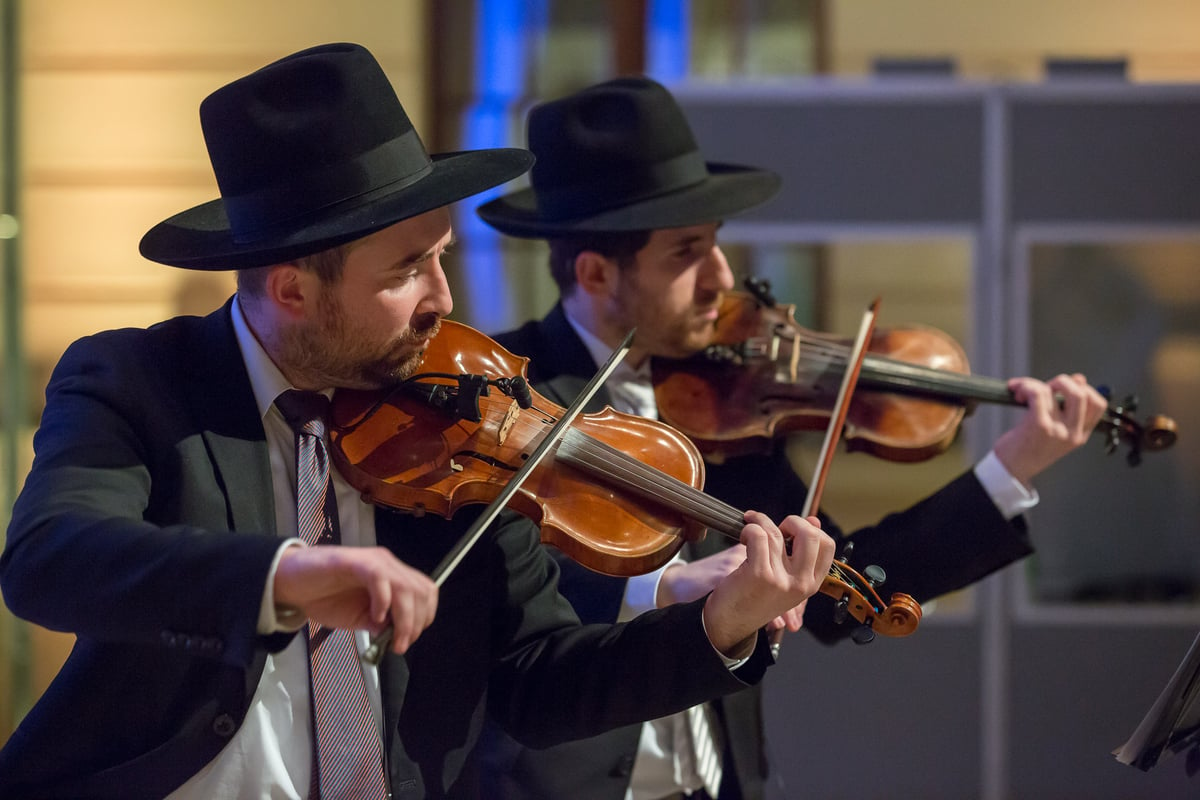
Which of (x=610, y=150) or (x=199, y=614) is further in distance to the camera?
(x=610, y=150)

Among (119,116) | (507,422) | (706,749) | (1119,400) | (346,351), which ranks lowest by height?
(706,749)

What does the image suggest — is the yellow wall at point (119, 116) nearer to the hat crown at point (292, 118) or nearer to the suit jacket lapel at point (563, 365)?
the suit jacket lapel at point (563, 365)

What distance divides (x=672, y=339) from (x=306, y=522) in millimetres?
848

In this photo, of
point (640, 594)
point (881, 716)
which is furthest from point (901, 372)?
point (881, 716)

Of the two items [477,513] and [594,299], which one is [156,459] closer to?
[477,513]

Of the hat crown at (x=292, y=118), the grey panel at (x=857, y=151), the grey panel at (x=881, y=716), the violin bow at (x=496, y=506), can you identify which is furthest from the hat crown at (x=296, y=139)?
the grey panel at (x=881, y=716)

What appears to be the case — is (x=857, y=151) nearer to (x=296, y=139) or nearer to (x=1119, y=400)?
(x=1119, y=400)

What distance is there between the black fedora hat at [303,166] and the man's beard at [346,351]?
0.11m

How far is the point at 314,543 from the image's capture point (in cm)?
160

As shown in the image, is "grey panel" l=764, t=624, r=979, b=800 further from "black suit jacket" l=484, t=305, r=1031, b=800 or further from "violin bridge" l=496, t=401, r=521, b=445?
"violin bridge" l=496, t=401, r=521, b=445

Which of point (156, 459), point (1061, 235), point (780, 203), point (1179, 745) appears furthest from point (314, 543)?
point (1061, 235)

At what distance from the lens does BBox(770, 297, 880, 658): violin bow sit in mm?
2010

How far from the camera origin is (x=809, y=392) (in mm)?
2260

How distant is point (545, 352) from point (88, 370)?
84 centimetres
